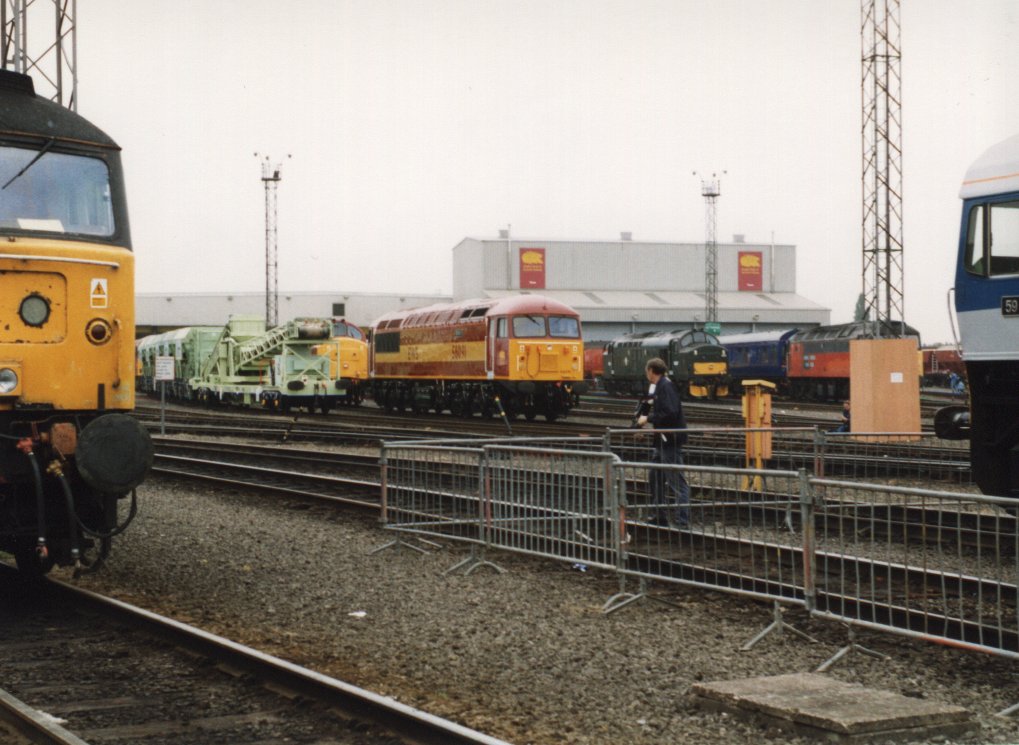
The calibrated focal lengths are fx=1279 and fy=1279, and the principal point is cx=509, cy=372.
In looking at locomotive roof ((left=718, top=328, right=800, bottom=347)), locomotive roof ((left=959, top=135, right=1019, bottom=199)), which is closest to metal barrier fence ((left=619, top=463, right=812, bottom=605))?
locomotive roof ((left=959, top=135, right=1019, bottom=199))

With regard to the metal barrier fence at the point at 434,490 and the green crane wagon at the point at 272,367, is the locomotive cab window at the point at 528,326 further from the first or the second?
the metal barrier fence at the point at 434,490

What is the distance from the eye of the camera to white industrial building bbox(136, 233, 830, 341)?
85.2 m

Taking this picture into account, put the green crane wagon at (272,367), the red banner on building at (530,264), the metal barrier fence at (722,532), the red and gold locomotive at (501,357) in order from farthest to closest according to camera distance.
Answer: the red banner on building at (530,264) < the green crane wagon at (272,367) < the red and gold locomotive at (501,357) < the metal barrier fence at (722,532)

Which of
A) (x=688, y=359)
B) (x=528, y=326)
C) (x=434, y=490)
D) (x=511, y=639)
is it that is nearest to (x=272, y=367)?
(x=528, y=326)

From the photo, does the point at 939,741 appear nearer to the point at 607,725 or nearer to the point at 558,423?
the point at 607,725

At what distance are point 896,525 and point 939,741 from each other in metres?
1.98

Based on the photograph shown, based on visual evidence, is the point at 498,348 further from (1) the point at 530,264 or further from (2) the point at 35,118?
(1) the point at 530,264

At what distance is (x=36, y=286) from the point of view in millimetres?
8531

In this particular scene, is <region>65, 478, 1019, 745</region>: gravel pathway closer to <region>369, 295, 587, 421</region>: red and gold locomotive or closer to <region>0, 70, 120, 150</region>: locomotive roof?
<region>0, 70, 120, 150</region>: locomotive roof

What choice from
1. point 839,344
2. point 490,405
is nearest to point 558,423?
point 490,405

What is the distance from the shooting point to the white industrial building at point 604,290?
279 feet

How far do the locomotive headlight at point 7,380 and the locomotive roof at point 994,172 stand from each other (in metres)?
8.19

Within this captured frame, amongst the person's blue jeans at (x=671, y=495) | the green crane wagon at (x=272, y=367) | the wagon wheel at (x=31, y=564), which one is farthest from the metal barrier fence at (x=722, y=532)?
the green crane wagon at (x=272, y=367)

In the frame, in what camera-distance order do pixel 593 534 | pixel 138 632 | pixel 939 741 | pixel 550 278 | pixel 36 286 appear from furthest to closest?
pixel 550 278, pixel 593 534, pixel 36 286, pixel 138 632, pixel 939 741
